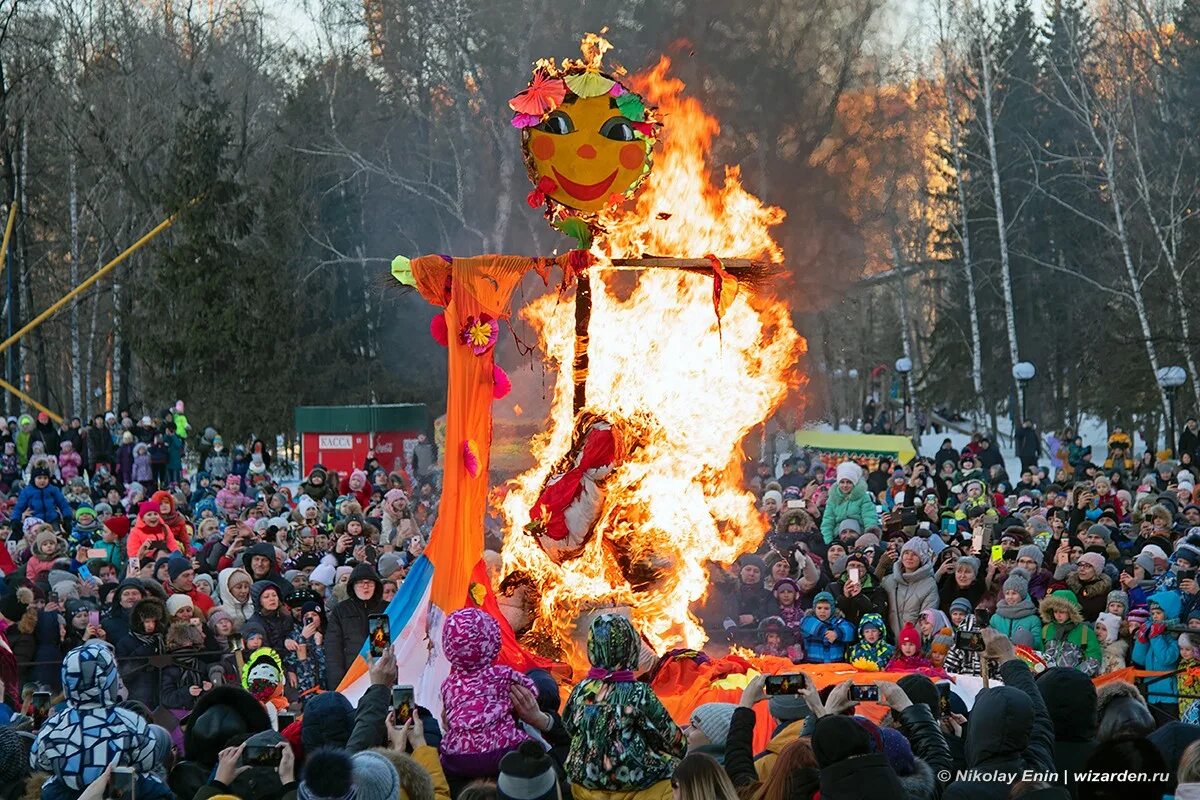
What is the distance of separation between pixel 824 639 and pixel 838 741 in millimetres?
6137

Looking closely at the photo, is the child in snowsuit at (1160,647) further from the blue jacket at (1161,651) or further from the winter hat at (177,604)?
the winter hat at (177,604)

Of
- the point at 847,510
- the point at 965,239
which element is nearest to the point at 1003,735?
the point at 847,510

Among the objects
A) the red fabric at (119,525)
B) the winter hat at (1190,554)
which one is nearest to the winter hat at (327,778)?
the winter hat at (1190,554)

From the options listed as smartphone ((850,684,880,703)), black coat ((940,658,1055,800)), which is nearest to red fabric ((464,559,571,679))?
smartphone ((850,684,880,703))

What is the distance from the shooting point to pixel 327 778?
4914mm

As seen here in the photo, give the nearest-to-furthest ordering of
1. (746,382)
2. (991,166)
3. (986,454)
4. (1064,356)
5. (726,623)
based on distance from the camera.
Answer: (746,382), (726,623), (986,454), (991,166), (1064,356)

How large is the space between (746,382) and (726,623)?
2.38m

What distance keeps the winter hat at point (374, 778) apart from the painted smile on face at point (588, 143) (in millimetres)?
5459

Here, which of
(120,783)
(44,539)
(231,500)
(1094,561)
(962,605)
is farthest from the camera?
(231,500)

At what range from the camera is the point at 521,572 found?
10.5m

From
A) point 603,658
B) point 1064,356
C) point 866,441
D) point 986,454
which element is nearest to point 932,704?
point 603,658

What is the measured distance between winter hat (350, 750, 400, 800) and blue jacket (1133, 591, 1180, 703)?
648 cm

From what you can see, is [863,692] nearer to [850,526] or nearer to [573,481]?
[573,481]

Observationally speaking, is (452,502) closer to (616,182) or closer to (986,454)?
(616,182)
